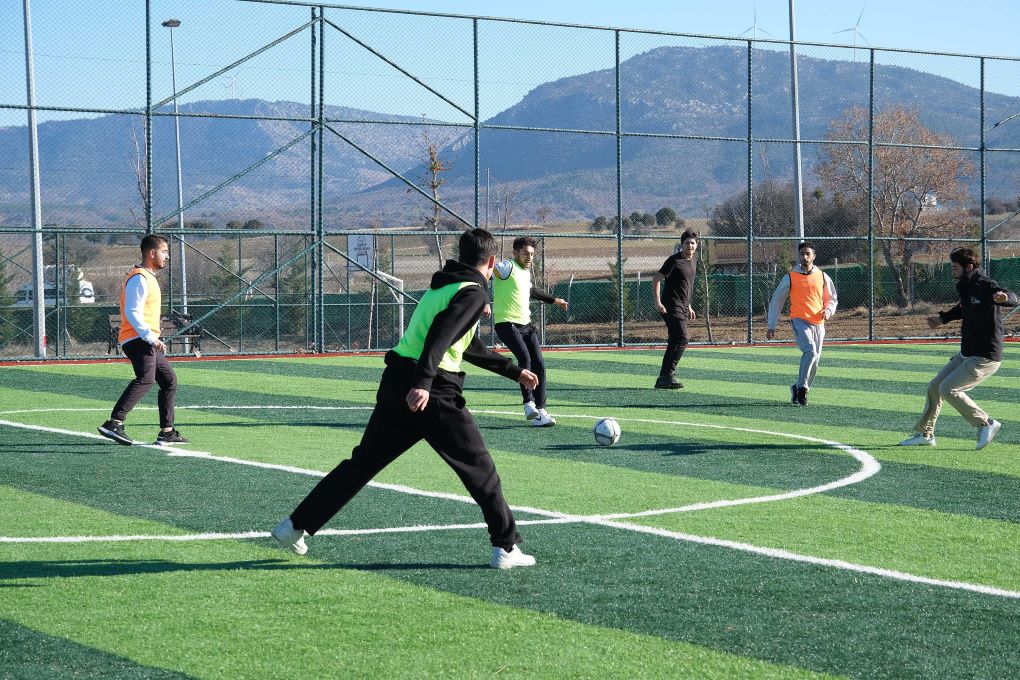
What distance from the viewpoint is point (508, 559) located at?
6.90 m

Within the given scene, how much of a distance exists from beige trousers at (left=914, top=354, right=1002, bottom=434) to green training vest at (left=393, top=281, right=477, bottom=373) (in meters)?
5.97

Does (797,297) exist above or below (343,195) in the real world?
below

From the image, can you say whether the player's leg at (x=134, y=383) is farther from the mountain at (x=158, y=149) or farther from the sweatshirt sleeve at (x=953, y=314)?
the mountain at (x=158, y=149)

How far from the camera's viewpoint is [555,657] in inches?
Answer: 211

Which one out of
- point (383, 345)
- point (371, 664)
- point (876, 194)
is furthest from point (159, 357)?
point (876, 194)

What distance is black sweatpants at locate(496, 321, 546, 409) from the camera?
13.6m

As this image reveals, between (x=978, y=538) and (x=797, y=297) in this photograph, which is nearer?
(x=978, y=538)

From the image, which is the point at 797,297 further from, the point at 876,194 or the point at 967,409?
the point at 876,194

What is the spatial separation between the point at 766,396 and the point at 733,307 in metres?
24.8

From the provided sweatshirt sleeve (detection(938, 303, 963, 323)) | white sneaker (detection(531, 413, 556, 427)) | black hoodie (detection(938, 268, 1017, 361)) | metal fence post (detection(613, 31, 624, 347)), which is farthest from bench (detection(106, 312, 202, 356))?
black hoodie (detection(938, 268, 1017, 361))

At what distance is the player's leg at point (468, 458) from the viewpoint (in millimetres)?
6887

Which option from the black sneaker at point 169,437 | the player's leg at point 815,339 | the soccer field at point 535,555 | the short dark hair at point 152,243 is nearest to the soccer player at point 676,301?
the player's leg at point 815,339

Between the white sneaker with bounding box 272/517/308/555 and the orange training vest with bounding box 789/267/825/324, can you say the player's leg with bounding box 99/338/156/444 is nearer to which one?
the white sneaker with bounding box 272/517/308/555

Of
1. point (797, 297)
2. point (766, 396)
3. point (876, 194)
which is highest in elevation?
point (876, 194)
